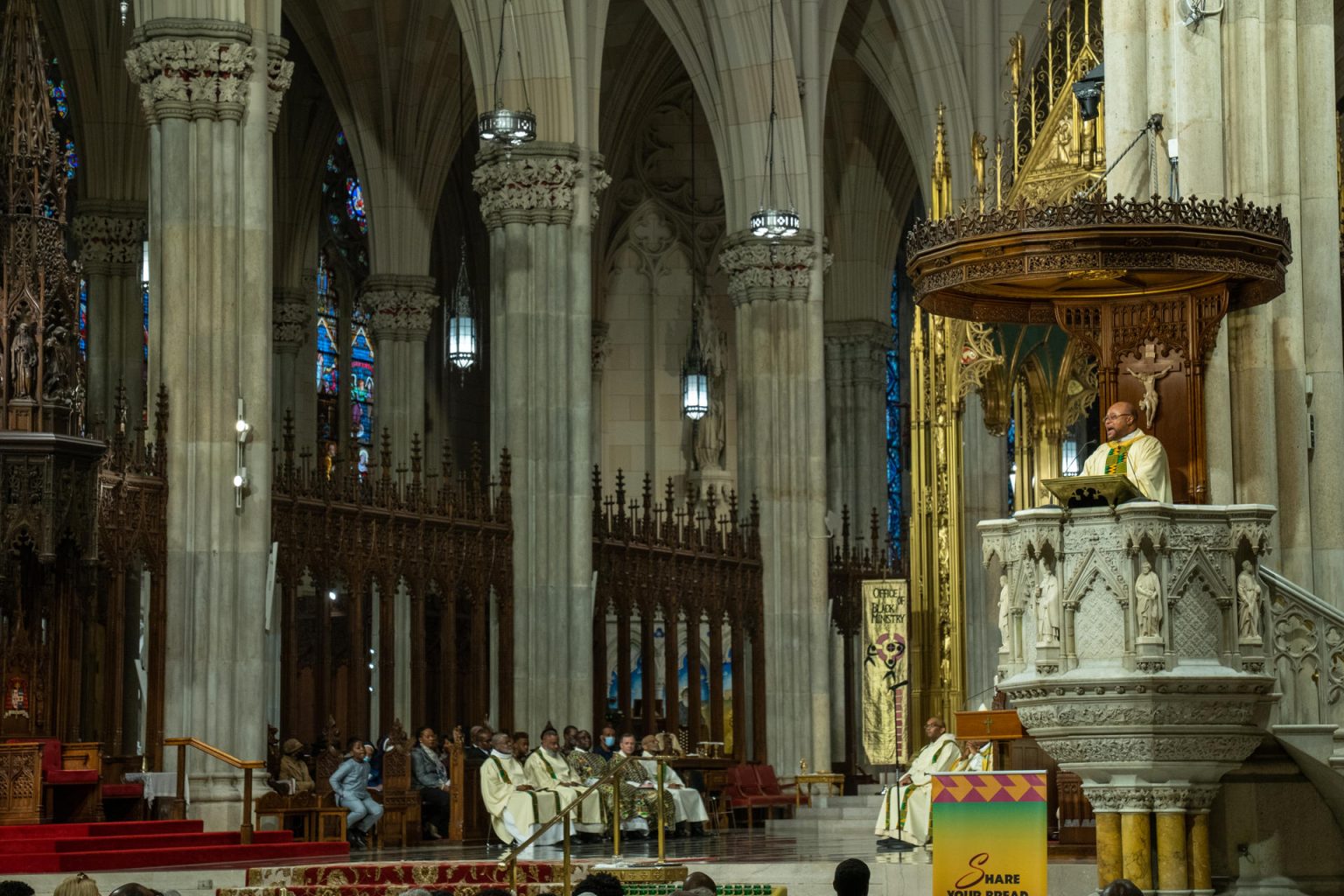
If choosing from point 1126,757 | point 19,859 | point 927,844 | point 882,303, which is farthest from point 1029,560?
point 882,303

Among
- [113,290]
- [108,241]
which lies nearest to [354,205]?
[108,241]

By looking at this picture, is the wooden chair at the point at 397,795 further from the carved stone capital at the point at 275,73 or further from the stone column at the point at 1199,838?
the stone column at the point at 1199,838

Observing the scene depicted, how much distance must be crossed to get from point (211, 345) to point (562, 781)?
192 inches

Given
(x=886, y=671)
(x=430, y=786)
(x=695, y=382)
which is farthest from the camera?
(x=695, y=382)

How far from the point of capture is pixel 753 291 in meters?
26.9

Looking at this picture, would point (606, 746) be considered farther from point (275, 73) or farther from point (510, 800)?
point (275, 73)

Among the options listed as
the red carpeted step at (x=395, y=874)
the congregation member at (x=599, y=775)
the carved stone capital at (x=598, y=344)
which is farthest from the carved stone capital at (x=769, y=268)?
the red carpeted step at (x=395, y=874)

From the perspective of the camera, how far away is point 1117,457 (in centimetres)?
1054

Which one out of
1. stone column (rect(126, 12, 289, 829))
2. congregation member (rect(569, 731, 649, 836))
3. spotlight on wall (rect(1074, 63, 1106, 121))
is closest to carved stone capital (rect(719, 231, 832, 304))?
congregation member (rect(569, 731, 649, 836))

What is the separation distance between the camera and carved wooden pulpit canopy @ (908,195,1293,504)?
10750 millimetres

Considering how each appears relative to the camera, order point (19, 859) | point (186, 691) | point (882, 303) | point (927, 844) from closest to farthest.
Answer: point (19, 859) → point (927, 844) → point (186, 691) → point (882, 303)

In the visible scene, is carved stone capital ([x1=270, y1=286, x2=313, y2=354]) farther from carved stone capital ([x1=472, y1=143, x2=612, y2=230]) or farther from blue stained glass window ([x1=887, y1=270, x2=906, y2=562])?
blue stained glass window ([x1=887, y1=270, x2=906, y2=562])

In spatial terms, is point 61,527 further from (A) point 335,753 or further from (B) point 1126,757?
(B) point 1126,757

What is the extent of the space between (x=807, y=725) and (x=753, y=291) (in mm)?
5313
